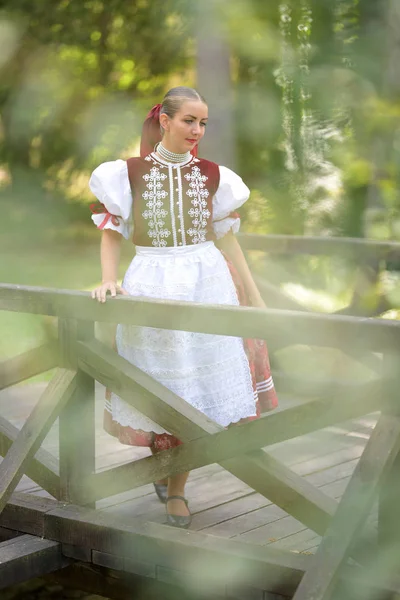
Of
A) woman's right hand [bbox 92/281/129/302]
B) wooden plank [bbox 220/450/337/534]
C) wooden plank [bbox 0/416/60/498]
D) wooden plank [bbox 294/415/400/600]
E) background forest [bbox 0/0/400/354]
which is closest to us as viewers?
background forest [bbox 0/0/400/354]

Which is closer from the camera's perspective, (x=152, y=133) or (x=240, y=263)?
Result: (x=152, y=133)

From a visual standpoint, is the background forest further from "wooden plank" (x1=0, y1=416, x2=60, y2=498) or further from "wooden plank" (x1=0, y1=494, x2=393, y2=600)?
"wooden plank" (x1=0, y1=416, x2=60, y2=498)

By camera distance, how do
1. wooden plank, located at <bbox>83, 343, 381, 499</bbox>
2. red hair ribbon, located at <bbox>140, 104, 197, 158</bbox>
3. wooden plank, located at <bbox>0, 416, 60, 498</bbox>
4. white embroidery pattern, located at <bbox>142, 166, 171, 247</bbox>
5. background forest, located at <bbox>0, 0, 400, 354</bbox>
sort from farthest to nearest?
wooden plank, located at <bbox>0, 416, 60, 498</bbox> → white embroidery pattern, located at <bbox>142, 166, 171, 247</bbox> → red hair ribbon, located at <bbox>140, 104, 197, 158</bbox> → wooden plank, located at <bbox>83, 343, 381, 499</bbox> → background forest, located at <bbox>0, 0, 400, 354</bbox>

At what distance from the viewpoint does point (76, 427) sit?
260cm

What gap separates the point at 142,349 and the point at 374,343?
99 cm

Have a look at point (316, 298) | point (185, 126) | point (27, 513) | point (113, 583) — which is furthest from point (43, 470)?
point (316, 298)

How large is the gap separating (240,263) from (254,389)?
1.35 feet

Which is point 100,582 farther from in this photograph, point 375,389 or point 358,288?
point 358,288

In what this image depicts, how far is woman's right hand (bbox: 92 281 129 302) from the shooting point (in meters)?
2.36

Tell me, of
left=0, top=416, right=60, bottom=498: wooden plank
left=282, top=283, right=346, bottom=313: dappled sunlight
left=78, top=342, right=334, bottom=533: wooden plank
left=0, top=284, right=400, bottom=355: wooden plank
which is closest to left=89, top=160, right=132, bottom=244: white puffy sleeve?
left=0, top=284, right=400, bottom=355: wooden plank

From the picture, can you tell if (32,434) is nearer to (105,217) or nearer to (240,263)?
(105,217)

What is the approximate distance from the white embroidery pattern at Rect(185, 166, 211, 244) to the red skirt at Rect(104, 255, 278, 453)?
7.9 inches

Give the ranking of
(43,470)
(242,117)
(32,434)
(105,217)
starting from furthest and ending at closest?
(43,470) → (105,217) → (32,434) → (242,117)

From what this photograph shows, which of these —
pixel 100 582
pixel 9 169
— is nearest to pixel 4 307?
pixel 100 582
